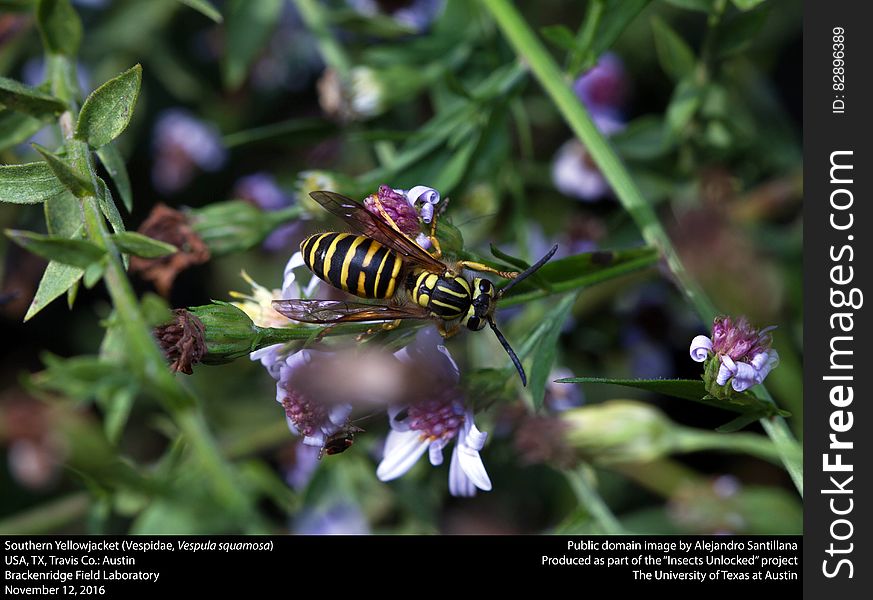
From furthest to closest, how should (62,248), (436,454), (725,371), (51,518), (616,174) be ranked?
(51,518), (616,174), (436,454), (725,371), (62,248)

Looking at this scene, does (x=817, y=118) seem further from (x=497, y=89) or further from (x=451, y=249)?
(x=451, y=249)

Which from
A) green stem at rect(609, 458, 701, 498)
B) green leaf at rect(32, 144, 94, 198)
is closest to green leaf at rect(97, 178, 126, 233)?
green leaf at rect(32, 144, 94, 198)

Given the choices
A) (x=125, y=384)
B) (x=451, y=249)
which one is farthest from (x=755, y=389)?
(x=125, y=384)

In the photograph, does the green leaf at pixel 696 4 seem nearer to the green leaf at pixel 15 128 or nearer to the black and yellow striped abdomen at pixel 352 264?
the black and yellow striped abdomen at pixel 352 264

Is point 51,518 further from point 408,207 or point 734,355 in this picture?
point 734,355

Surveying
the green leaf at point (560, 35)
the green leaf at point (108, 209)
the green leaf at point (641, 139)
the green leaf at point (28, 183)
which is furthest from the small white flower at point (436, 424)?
the green leaf at point (641, 139)

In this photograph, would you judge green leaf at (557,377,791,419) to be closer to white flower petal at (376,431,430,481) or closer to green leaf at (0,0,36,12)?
white flower petal at (376,431,430,481)

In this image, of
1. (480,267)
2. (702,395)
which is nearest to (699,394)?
(702,395)
